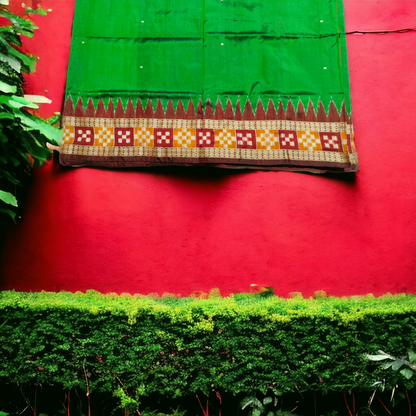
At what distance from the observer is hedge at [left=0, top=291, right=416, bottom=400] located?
7.09 ft

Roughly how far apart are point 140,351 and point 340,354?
113 centimetres

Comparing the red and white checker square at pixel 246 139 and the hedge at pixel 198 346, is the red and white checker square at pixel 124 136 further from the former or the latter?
the hedge at pixel 198 346

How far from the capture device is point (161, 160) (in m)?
3.01

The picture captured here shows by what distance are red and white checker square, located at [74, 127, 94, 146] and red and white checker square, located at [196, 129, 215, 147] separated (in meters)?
0.84

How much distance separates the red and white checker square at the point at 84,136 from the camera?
9.95 ft

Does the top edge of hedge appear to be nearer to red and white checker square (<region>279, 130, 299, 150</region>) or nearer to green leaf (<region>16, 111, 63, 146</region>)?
green leaf (<region>16, 111, 63, 146</region>)

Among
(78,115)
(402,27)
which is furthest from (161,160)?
(402,27)

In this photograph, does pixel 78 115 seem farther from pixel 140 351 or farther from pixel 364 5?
pixel 364 5

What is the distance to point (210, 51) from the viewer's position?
10.5 ft

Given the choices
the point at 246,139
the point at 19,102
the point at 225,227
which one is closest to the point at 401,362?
the point at 225,227

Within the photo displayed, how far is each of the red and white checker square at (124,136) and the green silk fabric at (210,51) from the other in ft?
0.88

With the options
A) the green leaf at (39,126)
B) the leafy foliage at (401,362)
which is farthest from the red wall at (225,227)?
the leafy foliage at (401,362)

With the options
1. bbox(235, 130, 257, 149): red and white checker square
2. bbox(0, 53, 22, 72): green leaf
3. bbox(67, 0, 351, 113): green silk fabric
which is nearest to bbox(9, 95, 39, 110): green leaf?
bbox(0, 53, 22, 72): green leaf

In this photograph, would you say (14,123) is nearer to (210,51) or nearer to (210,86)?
(210,86)
